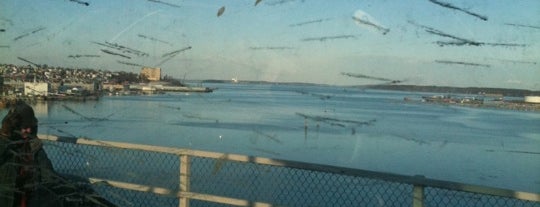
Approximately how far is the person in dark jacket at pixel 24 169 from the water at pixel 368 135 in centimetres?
215

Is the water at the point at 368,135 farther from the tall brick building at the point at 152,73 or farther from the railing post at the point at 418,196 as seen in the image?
the railing post at the point at 418,196

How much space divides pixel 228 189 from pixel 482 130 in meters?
14.1

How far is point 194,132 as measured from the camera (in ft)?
48.3

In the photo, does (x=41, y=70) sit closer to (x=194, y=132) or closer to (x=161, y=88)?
(x=161, y=88)

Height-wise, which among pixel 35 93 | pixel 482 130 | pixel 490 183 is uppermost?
pixel 35 93

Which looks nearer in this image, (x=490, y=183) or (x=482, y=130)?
(x=490, y=183)

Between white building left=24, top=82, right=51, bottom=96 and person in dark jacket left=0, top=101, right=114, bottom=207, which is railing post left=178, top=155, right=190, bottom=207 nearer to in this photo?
person in dark jacket left=0, top=101, right=114, bottom=207

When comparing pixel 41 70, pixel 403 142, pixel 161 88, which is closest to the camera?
pixel 41 70

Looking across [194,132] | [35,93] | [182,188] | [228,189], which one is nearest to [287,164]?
[182,188]

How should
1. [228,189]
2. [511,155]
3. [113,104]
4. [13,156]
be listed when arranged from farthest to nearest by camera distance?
[511,155], [228,189], [113,104], [13,156]

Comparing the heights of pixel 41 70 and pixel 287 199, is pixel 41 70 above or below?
above

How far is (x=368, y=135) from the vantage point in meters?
21.0

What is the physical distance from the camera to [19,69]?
3.21m

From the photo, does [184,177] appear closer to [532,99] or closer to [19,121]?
[19,121]
